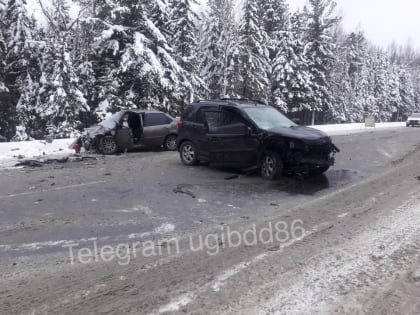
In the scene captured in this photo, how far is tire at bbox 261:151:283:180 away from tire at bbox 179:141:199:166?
2345 mm

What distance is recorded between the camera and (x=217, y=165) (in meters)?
9.95

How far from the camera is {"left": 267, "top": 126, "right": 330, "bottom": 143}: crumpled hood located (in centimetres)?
848

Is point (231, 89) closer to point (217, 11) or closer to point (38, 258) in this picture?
point (217, 11)

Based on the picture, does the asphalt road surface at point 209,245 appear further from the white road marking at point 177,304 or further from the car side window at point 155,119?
the car side window at point 155,119

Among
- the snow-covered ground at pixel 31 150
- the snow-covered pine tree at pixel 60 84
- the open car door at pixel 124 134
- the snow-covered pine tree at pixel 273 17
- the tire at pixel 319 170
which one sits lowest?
the tire at pixel 319 170

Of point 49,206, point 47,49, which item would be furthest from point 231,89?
point 49,206

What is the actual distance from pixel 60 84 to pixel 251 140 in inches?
587

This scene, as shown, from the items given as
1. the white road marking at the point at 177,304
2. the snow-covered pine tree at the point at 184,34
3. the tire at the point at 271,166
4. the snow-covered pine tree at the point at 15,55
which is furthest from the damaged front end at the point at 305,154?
the snow-covered pine tree at the point at 15,55

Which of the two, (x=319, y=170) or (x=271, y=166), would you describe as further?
(x=319, y=170)

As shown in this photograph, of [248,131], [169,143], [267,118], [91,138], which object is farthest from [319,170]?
[91,138]

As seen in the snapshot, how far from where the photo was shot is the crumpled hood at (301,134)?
8477mm

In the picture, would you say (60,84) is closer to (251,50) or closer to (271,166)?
(271,166)

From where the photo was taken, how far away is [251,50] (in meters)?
32.6

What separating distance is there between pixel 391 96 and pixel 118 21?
201 ft
